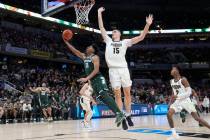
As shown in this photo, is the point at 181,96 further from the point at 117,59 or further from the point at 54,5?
the point at 54,5

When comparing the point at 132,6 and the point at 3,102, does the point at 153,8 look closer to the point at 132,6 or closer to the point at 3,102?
the point at 132,6

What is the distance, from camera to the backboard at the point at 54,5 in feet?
47.7

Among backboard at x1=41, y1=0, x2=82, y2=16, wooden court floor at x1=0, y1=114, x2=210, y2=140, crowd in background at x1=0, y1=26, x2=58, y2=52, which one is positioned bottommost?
wooden court floor at x1=0, y1=114, x2=210, y2=140

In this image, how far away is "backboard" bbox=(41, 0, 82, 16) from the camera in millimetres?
14539

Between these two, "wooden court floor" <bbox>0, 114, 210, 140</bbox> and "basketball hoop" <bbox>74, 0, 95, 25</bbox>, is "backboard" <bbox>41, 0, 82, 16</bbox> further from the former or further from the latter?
"wooden court floor" <bbox>0, 114, 210, 140</bbox>

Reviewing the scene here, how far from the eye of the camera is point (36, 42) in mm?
33719

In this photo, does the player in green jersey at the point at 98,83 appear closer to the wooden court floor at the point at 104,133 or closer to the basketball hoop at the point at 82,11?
the wooden court floor at the point at 104,133

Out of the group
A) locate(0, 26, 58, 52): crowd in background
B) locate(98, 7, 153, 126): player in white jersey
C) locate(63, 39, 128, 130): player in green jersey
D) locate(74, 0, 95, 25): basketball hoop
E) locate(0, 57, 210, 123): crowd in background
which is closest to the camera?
locate(63, 39, 128, 130): player in green jersey

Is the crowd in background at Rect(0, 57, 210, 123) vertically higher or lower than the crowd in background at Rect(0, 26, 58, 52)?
lower

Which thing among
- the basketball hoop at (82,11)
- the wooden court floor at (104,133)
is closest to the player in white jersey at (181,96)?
the wooden court floor at (104,133)

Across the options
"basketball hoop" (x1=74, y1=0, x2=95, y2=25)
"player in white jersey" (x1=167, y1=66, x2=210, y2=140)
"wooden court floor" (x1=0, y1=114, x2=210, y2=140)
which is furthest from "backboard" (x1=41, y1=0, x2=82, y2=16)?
"player in white jersey" (x1=167, y1=66, x2=210, y2=140)

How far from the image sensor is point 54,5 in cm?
1514

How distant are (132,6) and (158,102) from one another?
16204 millimetres

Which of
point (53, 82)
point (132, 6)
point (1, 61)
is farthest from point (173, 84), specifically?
point (132, 6)
